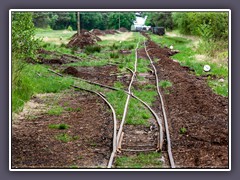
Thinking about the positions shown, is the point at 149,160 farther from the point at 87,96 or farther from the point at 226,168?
the point at 87,96

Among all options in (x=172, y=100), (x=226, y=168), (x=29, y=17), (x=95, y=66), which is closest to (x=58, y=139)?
(x=29, y=17)

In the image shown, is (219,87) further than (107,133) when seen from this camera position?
Yes

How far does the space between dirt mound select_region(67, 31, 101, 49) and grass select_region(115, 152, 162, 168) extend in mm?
23498

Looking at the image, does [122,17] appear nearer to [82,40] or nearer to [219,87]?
[219,87]

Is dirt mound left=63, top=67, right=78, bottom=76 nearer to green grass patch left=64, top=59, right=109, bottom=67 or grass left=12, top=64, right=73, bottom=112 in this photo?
grass left=12, top=64, right=73, bottom=112

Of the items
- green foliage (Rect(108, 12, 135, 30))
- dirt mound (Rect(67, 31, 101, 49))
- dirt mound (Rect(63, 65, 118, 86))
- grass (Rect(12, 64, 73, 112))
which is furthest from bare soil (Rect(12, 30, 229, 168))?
dirt mound (Rect(67, 31, 101, 49))

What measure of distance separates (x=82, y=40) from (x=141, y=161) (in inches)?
1011

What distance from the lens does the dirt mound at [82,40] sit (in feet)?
106

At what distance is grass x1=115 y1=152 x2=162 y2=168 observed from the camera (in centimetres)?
790

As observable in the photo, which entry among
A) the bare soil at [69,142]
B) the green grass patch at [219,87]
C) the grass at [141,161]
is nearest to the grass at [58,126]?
the bare soil at [69,142]

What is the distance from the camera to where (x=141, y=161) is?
8164 millimetres

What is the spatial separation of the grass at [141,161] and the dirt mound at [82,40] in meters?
23.5

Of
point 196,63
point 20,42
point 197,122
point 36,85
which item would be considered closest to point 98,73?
point 196,63
